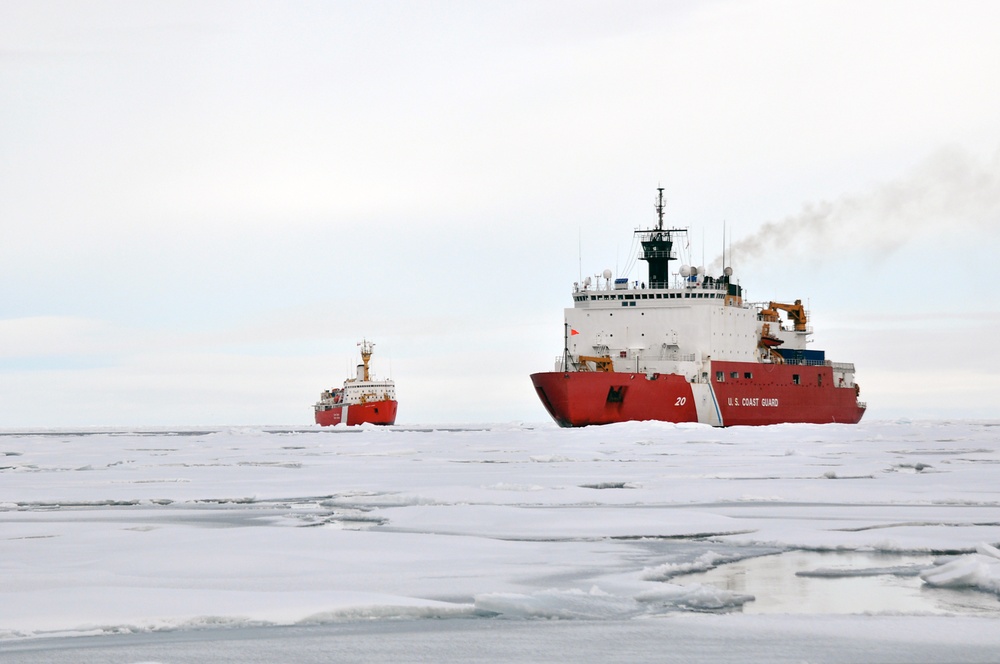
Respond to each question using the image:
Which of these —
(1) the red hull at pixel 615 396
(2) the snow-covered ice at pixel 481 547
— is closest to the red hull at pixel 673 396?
(1) the red hull at pixel 615 396

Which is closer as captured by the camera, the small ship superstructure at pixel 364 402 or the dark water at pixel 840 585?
the dark water at pixel 840 585

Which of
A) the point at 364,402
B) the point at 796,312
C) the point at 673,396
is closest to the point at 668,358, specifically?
the point at 673,396

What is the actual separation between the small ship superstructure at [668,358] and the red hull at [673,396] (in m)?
0.04

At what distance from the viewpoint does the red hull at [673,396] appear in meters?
44.3

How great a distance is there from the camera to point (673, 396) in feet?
148

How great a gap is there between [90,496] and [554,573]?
32.3 ft

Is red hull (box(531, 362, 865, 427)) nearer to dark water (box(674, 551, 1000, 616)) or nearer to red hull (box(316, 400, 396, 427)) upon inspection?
red hull (box(316, 400, 396, 427))

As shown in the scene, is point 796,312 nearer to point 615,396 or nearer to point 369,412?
point 615,396

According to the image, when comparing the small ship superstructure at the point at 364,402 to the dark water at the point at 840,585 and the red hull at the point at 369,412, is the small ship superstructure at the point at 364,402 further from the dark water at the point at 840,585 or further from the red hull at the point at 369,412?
the dark water at the point at 840,585

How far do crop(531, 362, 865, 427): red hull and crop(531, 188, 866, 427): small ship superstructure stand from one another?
0.04 metres

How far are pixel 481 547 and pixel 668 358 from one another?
37751 millimetres

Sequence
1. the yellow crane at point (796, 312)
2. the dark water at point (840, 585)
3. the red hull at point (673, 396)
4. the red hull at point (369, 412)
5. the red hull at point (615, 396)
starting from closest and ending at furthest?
the dark water at point (840, 585), the red hull at point (615, 396), the red hull at point (673, 396), the yellow crane at point (796, 312), the red hull at point (369, 412)

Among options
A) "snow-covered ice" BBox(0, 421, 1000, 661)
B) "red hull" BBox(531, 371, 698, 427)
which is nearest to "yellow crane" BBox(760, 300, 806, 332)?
"red hull" BBox(531, 371, 698, 427)

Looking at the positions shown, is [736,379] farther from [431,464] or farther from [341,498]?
[341,498]
